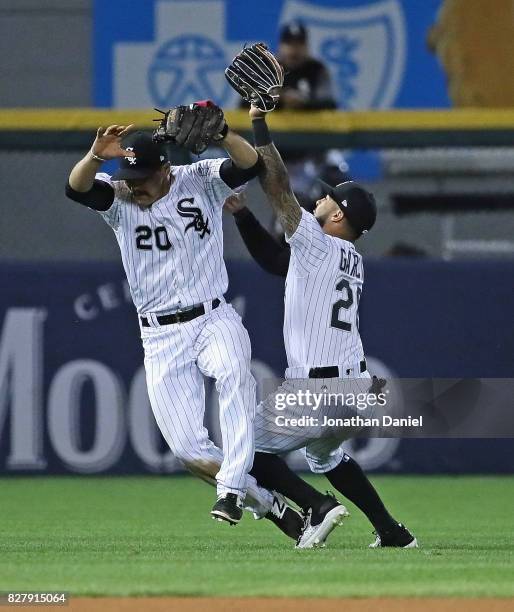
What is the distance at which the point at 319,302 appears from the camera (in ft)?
21.1

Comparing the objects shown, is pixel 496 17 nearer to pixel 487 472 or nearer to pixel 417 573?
pixel 487 472

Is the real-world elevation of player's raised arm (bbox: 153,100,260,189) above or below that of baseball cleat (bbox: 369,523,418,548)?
above

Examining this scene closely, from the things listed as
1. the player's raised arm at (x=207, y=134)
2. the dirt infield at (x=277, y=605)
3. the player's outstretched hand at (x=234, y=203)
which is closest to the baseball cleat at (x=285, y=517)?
the player's outstretched hand at (x=234, y=203)

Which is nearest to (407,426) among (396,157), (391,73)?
(396,157)

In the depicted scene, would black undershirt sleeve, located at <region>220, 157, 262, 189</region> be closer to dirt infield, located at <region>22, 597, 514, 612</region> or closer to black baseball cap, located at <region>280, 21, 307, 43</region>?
dirt infield, located at <region>22, 597, 514, 612</region>

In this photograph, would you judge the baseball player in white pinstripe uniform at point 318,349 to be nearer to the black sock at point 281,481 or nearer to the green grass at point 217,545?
the black sock at point 281,481

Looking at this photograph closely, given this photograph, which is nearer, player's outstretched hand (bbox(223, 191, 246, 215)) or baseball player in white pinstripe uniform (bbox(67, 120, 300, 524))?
baseball player in white pinstripe uniform (bbox(67, 120, 300, 524))

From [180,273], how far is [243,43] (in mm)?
6247

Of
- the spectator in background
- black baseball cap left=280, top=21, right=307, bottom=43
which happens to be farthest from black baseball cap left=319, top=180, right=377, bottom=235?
black baseball cap left=280, top=21, right=307, bottom=43

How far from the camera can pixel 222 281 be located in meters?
6.56

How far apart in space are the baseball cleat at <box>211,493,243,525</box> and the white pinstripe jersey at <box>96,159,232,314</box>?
832 millimetres

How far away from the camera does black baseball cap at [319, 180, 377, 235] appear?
21.3ft

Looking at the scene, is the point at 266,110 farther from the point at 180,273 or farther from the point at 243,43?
the point at 243,43

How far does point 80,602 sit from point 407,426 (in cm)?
496
